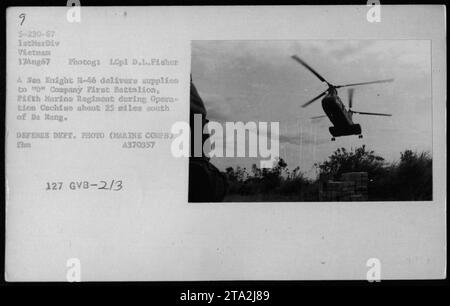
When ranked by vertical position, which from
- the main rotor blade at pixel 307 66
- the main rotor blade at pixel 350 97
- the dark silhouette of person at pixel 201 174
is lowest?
the dark silhouette of person at pixel 201 174

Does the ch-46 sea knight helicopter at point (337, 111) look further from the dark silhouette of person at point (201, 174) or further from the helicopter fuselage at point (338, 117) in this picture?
the dark silhouette of person at point (201, 174)

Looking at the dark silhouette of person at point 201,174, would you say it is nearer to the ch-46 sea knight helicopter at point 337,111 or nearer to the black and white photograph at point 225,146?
the black and white photograph at point 225,146

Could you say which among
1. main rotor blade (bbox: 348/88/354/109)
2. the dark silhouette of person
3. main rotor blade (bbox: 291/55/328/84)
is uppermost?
main rotor blade (bbox: 291/55/328/84)

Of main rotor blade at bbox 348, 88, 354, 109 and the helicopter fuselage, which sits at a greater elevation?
main rotor blade at bbox 348, 88, 354, 109

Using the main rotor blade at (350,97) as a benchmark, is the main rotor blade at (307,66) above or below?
above

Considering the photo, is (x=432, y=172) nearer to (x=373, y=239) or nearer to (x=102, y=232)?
(x=373, y=239)

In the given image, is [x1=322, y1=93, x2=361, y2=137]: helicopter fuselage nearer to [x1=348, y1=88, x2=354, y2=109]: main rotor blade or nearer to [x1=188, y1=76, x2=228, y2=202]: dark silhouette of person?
[x1=348, y1=88, x2=354, y2=109]: main rotor blade

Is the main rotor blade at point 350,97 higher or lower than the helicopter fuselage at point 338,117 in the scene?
higher

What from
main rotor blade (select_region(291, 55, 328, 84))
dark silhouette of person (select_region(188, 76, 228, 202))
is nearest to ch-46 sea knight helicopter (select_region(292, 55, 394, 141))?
main rotor blade (select_region(291, 55, 328, 84))

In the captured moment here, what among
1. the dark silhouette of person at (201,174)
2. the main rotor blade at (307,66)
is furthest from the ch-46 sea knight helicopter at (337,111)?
the dark silhouette of person at (201,174)
